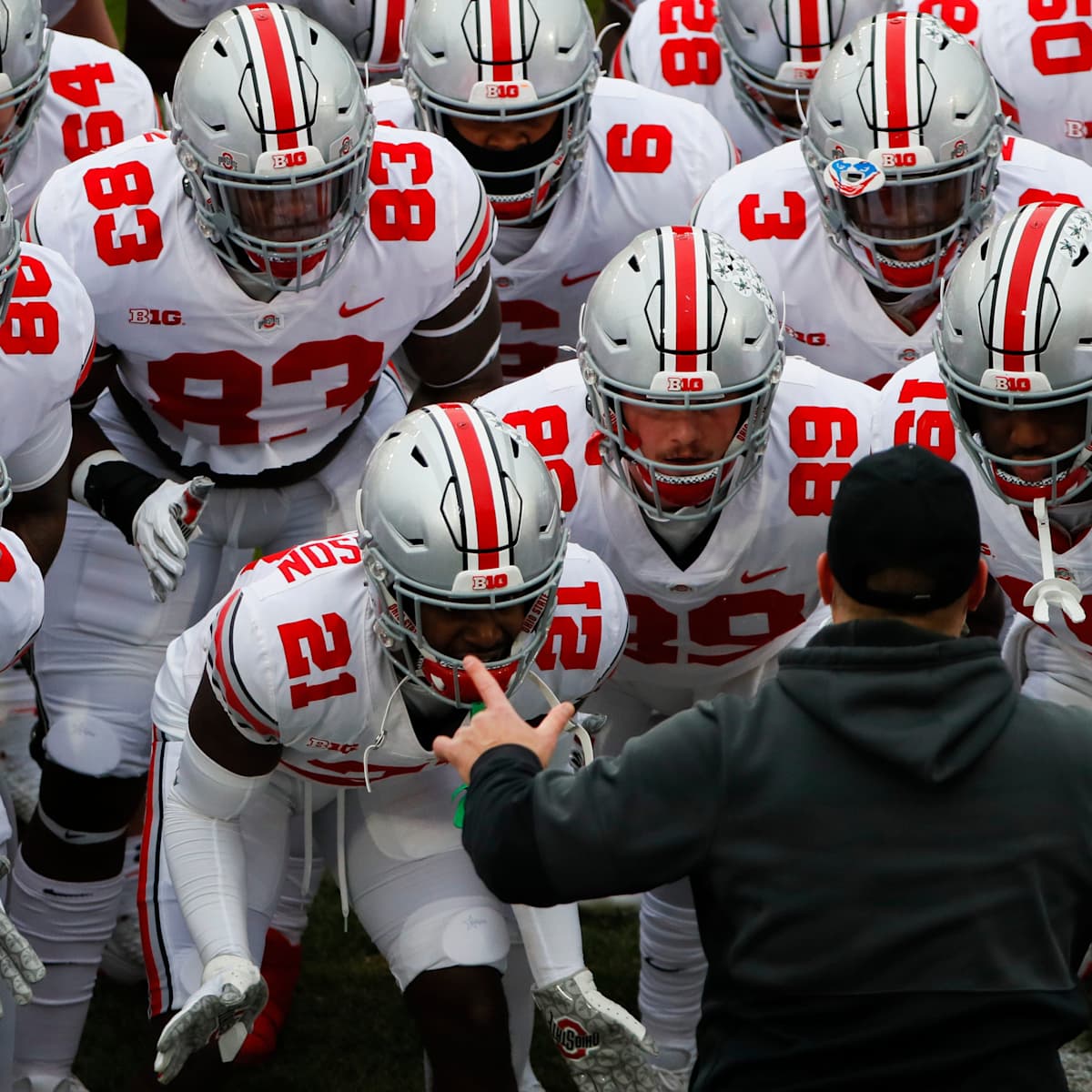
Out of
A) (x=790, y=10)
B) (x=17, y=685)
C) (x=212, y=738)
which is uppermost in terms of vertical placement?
(x=790, y=10)

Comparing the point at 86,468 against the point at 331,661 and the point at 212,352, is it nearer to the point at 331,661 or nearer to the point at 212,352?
the point at 212,352

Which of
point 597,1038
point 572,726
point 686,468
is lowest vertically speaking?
point 597,1038

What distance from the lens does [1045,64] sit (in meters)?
5.50

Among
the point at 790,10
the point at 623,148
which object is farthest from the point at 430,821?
the point at 790,10

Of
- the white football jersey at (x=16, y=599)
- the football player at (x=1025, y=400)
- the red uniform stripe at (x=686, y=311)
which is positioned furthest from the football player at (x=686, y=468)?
the white football jersey at (x=16, y=599)

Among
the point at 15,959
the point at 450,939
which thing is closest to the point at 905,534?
the point at 450,939

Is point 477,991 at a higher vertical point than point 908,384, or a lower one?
lower

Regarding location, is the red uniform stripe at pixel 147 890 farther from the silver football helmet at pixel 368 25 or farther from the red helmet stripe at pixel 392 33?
the red helmet stripe at pixel 392 33

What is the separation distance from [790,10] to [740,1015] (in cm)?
322

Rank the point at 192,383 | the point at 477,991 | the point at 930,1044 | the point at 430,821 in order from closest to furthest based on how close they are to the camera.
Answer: the point at 930,1044, the point at 477,991, the point at 430,821, the point at 192,383

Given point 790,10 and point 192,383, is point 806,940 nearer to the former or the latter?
point 192,383

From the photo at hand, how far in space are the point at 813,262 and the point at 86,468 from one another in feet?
5.26

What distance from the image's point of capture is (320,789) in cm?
392

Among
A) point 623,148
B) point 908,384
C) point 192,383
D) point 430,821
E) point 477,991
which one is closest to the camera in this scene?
point 477,991
